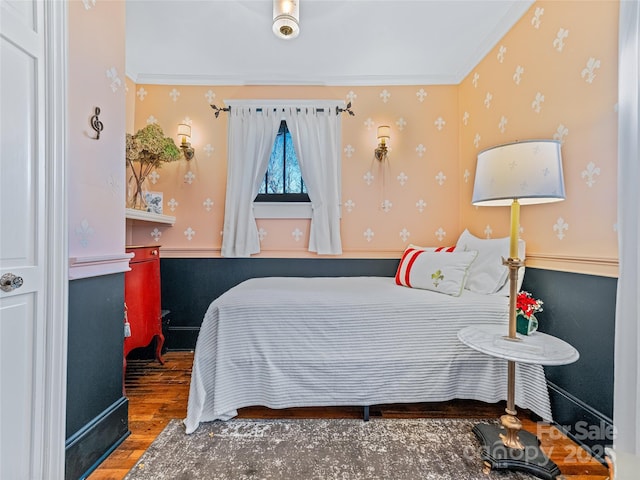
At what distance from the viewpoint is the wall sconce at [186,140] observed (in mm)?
2680

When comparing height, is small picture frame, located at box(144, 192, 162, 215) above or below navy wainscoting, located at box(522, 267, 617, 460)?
above

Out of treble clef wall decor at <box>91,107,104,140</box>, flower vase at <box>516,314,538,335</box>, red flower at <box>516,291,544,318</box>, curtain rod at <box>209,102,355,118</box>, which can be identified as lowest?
flower vase at <box>516,314,538,335</box>

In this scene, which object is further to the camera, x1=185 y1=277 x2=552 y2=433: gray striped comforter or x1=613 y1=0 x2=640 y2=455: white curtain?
x1=185 y1=277 x2=552 y2=433: gray striped comforter

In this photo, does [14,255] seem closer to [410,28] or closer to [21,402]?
[21,402]

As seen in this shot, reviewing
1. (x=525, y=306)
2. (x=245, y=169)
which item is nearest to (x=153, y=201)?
(x=245, y=169)

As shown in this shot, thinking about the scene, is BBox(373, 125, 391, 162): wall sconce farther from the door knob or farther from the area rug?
the door knob

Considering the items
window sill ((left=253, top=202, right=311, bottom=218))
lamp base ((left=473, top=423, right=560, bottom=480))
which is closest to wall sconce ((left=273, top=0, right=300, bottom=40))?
window sill ((left=253, top=202, right=311, bottom=218))

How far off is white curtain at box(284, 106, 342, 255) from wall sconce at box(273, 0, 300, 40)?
3.35ft

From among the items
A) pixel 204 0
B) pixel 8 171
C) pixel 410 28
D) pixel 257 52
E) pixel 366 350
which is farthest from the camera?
pixel 257 52

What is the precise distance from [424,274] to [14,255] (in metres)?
2.02

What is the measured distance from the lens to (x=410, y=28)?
83.6 inches

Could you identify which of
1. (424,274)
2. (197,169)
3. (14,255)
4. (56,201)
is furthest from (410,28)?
(14,255)

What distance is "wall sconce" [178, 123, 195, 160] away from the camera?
268 cm

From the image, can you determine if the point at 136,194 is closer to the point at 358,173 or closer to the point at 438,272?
the point at 358,173
